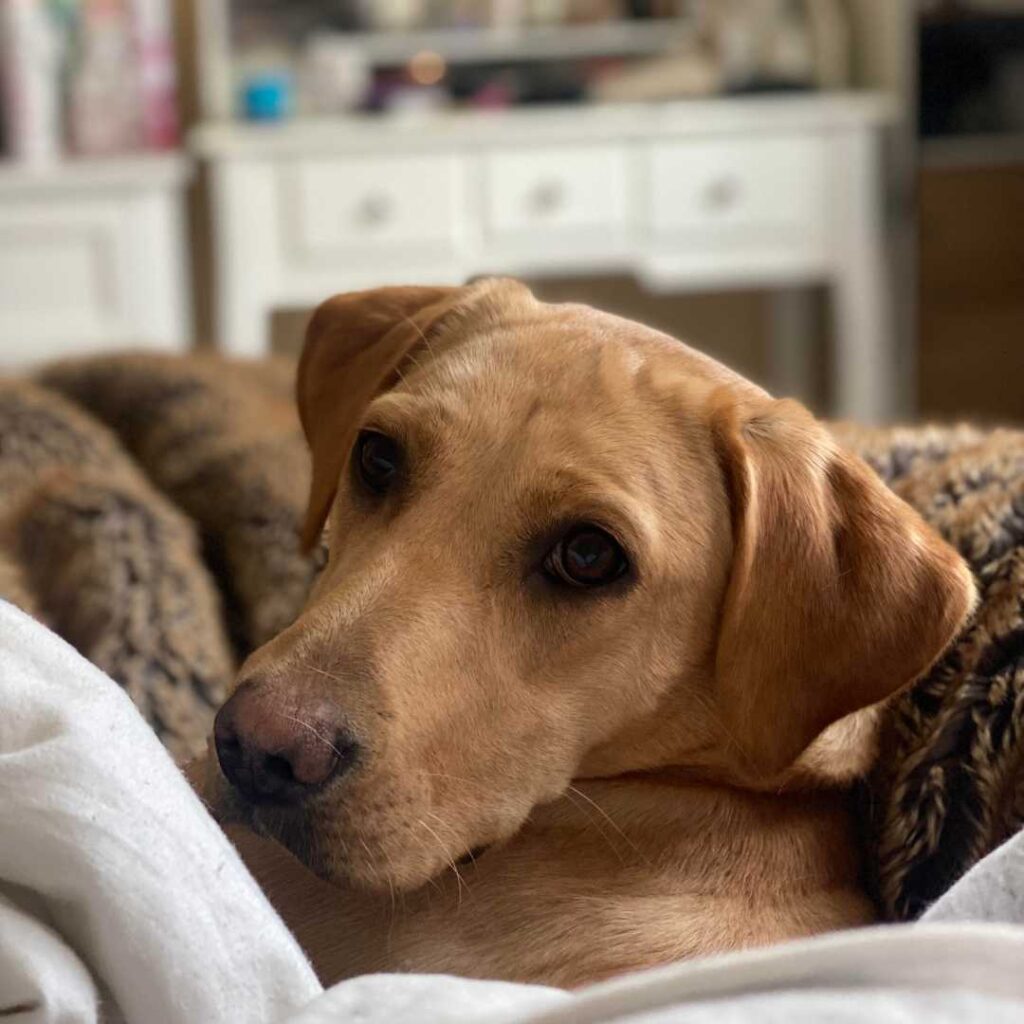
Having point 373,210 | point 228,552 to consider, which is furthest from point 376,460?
point 373,210

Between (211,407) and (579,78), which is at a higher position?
(579,78)

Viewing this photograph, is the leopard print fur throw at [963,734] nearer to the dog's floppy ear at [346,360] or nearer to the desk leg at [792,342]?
the dog's floppy ear at [346,360]

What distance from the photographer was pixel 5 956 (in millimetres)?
628

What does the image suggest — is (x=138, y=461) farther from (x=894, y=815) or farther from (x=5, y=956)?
(x=5, y=956)

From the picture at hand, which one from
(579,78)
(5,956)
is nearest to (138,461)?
(5,956)

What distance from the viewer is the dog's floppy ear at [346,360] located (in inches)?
45.6

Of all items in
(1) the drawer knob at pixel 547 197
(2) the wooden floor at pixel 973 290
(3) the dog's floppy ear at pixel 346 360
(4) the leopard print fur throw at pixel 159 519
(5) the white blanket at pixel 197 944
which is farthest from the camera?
(2) the wooden floor at pixel 973 290

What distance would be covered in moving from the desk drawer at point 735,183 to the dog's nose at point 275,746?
2669 mm

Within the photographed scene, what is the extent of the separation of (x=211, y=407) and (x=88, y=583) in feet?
1.26

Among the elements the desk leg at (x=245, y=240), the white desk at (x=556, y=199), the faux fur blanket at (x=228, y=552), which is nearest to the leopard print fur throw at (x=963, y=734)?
Answer: the faux fur blanket at (x=228, y=552)

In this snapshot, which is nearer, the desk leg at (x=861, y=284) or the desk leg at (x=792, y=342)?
the desk leg at (x=861, y=284)

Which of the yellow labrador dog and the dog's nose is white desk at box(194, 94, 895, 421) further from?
the dog's nose

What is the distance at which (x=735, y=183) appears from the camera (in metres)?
3.37

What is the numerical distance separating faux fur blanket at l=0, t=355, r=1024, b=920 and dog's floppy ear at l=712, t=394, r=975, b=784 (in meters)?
0.09
